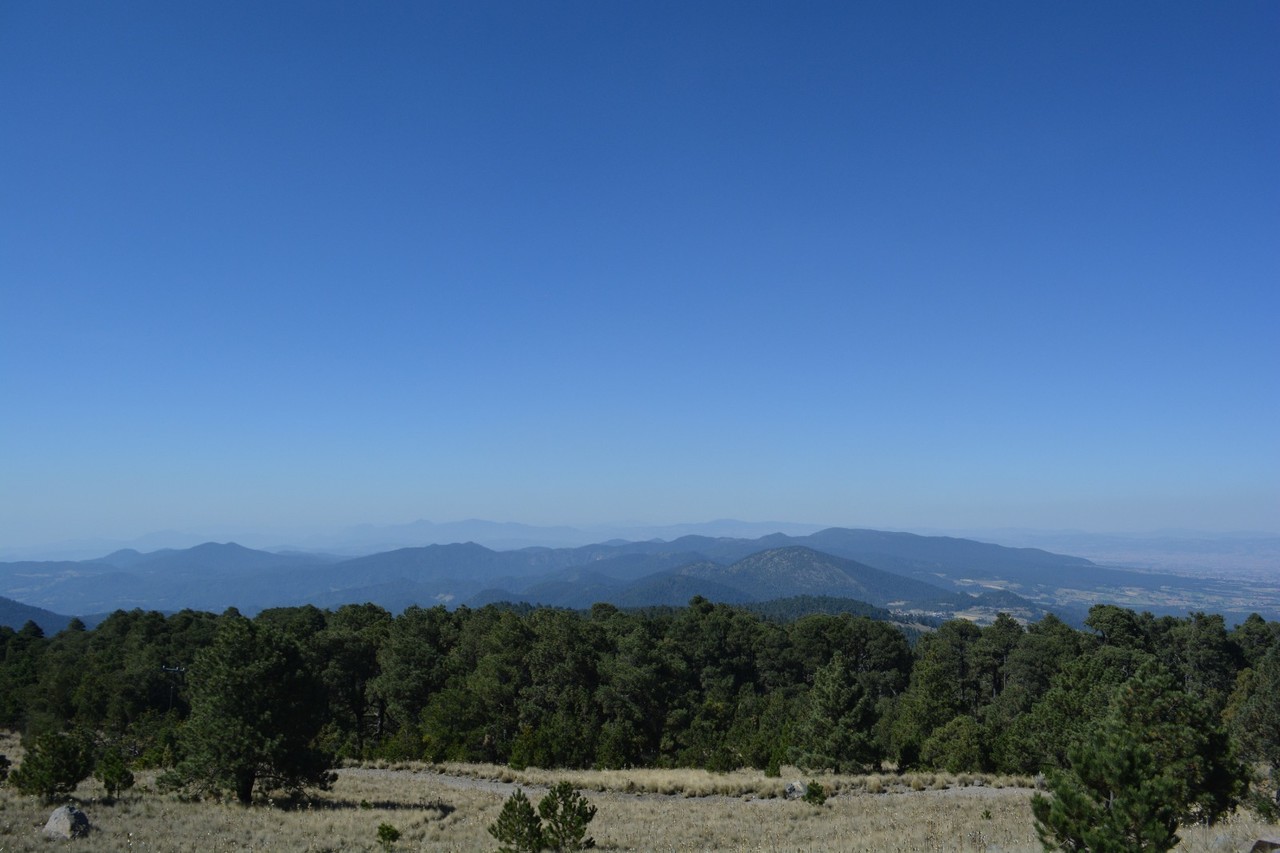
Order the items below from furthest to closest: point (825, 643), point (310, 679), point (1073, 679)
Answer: point (825, 643), point (1073, 679), point (310, 679)

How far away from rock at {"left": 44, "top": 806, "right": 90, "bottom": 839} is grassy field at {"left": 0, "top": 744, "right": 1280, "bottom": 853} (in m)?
0.33

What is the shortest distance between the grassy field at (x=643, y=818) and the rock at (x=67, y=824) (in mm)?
326

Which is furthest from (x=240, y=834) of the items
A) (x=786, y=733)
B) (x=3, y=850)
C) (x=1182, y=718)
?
(x=786, y=733)

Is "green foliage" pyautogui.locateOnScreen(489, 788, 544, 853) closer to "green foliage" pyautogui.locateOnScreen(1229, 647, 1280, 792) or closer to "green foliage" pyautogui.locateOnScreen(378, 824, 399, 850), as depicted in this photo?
"green foliage" pyautogui.locateOnScreen(378, 824, 399, 850)

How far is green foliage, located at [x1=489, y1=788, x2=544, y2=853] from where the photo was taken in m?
14.3

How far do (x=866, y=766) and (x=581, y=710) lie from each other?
18.6 m

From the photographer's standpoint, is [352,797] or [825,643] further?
[825,643]

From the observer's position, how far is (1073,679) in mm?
28969

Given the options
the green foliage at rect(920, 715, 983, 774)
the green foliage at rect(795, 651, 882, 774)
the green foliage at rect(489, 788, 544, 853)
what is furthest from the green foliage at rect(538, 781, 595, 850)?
the green foliage at rect(920, 715, 983, 774)

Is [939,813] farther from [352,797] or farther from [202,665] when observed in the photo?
[202,665]

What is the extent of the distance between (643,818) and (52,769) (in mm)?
17516

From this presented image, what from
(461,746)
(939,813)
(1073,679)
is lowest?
(461,746)

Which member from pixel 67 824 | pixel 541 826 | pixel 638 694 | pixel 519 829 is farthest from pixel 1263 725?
pixel 67 824

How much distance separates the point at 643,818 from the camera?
22.6m
